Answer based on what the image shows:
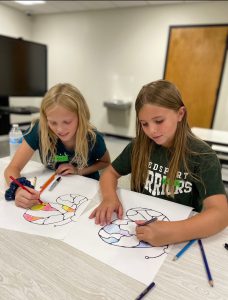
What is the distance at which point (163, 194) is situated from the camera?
997 mm

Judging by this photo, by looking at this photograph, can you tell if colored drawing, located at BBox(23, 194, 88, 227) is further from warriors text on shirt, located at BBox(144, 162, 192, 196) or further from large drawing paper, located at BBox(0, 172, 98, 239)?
warriors text on shirt, located at BBox(144, 162, 192, 196)

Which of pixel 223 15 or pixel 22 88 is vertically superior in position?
pixel 223 15

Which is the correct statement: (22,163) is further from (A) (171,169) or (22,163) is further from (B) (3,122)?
(B) (3,122)

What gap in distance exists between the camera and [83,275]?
54 cm

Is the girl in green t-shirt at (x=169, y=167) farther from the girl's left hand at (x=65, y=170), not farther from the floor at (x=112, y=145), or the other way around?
the floor at (x=112, y=145)

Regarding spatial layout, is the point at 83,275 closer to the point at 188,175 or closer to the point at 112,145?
the point at 188,175

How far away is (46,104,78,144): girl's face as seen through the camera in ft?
3.48

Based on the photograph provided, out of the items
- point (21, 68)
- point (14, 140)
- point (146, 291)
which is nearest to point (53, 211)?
point (146, 291)

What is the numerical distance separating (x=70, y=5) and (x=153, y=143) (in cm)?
421

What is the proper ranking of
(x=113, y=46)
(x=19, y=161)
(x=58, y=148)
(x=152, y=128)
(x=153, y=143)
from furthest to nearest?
(x=113, y=46) → (x=58, y=148) → (x=19, y=161) → (x=153, y=143) → (x=152, y=128)

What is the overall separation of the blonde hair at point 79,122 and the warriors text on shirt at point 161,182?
14.3 inches

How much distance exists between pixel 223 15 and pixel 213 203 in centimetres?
372

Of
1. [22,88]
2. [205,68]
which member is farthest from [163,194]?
[205,68]

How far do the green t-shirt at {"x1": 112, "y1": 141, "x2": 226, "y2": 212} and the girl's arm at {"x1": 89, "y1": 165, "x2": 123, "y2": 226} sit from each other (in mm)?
93
